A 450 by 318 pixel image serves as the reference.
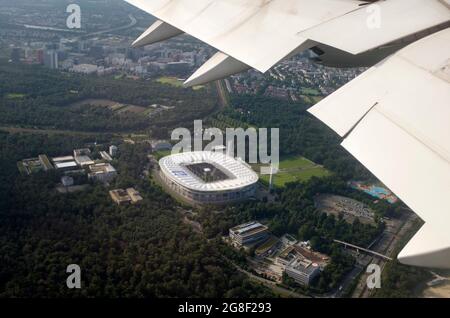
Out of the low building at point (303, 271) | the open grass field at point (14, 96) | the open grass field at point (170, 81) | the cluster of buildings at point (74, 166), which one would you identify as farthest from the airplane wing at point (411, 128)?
the open grass field at point (170, 81)

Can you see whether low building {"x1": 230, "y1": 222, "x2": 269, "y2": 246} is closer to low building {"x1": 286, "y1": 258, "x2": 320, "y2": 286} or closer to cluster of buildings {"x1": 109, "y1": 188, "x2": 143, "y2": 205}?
low building {"x1": 286, "y1": 258, "x2": 320, "y2": 286}

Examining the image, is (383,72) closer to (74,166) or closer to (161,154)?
(74,166)

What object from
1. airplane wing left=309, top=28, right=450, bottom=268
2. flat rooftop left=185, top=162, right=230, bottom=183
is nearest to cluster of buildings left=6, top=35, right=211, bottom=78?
flat rooftop left=185, top=162, right=230, bottom=183

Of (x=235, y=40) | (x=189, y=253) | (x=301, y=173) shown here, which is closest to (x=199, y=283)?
(x=189, y=253)

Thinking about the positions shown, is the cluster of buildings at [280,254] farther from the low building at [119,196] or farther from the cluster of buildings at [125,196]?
the low building at [119,196]

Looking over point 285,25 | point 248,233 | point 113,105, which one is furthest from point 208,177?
point 285,25
